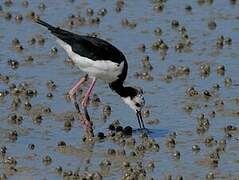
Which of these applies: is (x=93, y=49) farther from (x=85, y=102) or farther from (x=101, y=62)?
(x=85, y=102)

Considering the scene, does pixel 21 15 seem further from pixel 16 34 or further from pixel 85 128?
pixel 85 128

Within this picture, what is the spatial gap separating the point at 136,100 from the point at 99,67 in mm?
826

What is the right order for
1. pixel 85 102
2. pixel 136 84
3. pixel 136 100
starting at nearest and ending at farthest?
pixel 136 100
pixel 85 102
pixel 136 84

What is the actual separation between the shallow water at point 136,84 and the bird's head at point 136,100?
0.84 feet

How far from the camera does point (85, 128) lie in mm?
18438

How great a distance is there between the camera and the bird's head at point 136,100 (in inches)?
747

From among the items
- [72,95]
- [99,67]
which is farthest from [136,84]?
[99,67]

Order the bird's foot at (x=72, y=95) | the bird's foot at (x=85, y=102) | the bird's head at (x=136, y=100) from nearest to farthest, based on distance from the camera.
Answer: the bird's head at (x=136, y=100)
the bird's foot at (x=85, y=102)
the bird's foot at (x=72, y=95)

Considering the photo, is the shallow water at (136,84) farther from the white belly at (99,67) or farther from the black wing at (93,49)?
the black wing at (93,49)

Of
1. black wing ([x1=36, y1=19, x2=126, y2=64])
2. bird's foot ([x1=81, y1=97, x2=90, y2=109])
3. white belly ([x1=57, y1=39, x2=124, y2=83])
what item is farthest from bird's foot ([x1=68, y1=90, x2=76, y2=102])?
black wing ([x1=36, y1=19, x2=126, y2=64])

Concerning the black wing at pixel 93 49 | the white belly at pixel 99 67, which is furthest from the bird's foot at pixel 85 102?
the black wing at pixel 93 49

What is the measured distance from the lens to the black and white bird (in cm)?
1886

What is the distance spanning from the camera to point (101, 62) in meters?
18.9

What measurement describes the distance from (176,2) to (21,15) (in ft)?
12.7
